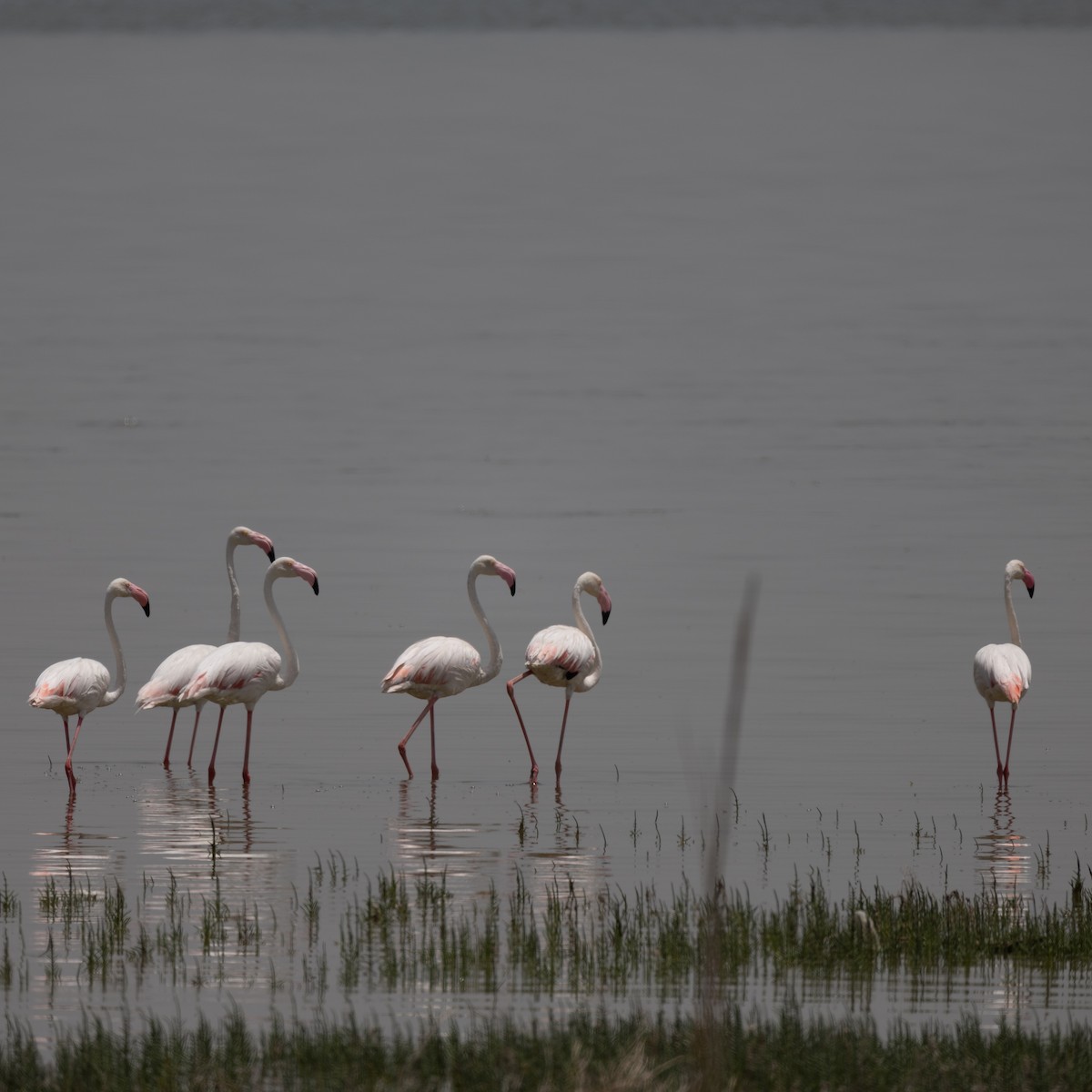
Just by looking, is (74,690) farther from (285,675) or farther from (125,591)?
(125,591)

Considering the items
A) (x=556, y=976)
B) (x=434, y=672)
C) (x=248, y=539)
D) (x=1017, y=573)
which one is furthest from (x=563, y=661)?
(x=556, y=976)

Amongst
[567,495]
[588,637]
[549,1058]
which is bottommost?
[549,1058]

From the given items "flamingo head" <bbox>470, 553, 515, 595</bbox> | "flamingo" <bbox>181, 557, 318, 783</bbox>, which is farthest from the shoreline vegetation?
"flamingo head" <bbox>470, 553, 515, 595</bbox>

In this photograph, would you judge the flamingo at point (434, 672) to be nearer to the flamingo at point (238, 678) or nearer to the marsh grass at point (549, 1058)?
the flamingo at point (238, 678)

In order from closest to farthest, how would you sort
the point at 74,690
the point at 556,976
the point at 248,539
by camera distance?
the point at 556,976 < the point at 74,690 < the point at 248,539

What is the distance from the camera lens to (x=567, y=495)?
3988 centimetres

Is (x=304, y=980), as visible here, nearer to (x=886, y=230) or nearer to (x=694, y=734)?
(x=694, y=734)

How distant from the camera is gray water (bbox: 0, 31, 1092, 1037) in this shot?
50.9 ft

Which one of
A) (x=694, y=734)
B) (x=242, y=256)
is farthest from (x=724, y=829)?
(x=242, y=256)

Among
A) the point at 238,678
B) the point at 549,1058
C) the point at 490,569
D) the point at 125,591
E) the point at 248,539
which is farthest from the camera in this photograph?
the point at 248,539

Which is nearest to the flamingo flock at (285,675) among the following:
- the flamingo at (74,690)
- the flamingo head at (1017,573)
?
the flamingo at (74,690)

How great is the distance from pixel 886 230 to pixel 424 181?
32.9 metres

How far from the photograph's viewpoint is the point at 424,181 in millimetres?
131875

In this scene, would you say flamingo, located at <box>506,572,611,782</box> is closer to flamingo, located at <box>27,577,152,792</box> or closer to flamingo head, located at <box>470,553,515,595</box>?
flamingo head, located at <box>470,553,515,595</box>
